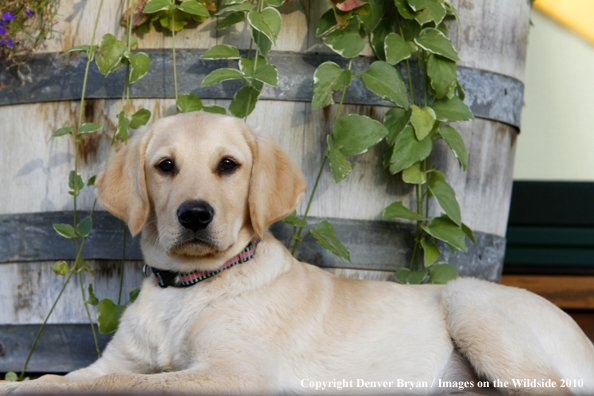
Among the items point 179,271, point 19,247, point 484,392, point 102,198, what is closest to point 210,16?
point 102,198

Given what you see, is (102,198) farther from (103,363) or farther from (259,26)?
(259,26)

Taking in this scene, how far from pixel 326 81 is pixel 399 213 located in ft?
2.23

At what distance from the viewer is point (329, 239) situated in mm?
2334

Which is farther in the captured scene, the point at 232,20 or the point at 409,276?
the point at 409,276

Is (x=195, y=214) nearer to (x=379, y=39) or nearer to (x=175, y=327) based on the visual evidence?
(x=175, y=327)

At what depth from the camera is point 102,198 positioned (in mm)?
2092

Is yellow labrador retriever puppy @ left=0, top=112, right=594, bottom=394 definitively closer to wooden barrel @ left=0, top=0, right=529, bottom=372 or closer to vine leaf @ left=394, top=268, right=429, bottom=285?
vine leaf @ left=394, top=268, right=429, bottom=285

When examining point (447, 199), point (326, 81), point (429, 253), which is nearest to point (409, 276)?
point (429, 253)

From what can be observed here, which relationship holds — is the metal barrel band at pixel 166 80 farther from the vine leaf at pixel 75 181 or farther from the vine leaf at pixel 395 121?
the vine leaf at pixel 75 181

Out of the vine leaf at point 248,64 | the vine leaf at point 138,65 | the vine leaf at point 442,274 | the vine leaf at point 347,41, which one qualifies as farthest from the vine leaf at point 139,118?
the vine leaf at point 442,274

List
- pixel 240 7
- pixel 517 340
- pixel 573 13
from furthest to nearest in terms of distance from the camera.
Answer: pixel 573 13
pixel 240 7
pixel 517 340

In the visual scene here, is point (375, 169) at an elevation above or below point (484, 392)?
above

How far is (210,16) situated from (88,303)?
1.40m

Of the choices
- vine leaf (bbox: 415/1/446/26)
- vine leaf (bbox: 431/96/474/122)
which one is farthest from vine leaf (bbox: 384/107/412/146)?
vine leaf (bbox: 415/1/446/26)
